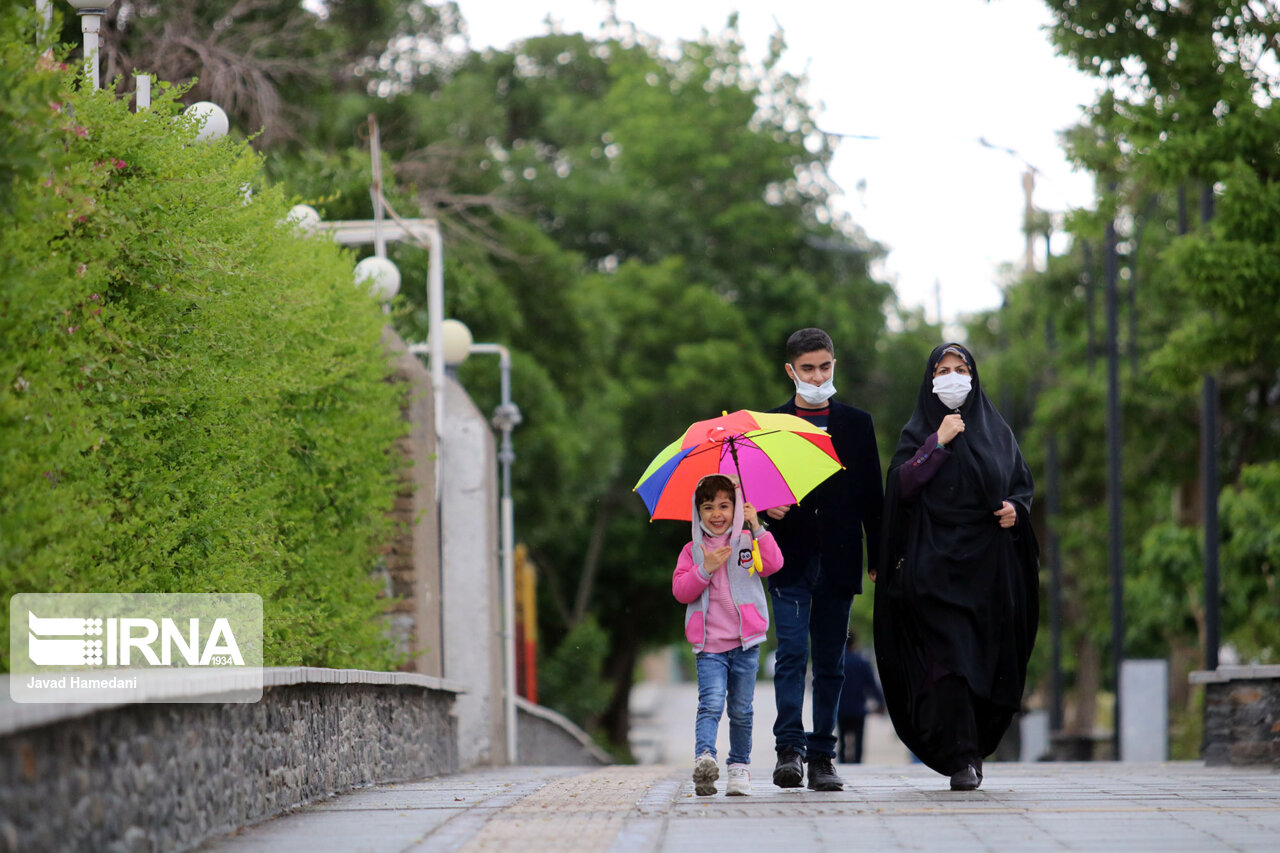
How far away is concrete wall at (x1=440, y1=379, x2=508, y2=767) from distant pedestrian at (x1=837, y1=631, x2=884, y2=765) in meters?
3.61

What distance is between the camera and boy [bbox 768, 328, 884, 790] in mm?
8688

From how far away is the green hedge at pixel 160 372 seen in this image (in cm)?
645

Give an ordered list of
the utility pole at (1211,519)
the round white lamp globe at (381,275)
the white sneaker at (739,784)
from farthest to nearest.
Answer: the utility pole at (1211,519) → the round white lamp globe at (381,275) → the white sneaker at (739,784)

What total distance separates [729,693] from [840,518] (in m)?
1.00

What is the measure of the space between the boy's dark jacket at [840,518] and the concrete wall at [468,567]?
964 cm

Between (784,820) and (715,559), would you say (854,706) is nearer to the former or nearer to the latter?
(715,559)

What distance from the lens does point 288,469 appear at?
10031mm

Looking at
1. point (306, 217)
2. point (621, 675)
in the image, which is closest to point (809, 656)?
point (306, 217)

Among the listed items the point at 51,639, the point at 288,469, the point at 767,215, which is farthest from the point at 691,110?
the point at 51,639

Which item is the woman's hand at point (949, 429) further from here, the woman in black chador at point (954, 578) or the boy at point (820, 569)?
the boy at point (820, 569)

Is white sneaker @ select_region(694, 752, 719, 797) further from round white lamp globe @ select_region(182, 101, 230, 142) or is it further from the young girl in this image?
round white lamp globe @ select_region(182, 101, 230, 142)

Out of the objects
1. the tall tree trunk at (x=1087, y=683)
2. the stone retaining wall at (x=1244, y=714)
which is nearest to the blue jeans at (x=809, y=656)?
the stone retaining wall at (x=1244, y=714)

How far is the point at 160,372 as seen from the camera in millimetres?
7875

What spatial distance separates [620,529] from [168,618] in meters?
28.8
